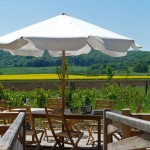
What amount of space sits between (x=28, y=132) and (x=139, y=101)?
930 cm

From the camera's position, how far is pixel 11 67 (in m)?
79.4

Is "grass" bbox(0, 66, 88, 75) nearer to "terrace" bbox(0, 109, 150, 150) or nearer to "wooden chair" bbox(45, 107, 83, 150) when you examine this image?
"wooden chair" bbox(45, 107, 83, 150)

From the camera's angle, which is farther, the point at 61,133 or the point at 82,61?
the point at 82,61

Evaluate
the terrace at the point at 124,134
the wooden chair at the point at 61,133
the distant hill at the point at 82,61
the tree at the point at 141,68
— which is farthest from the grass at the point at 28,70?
the terrace at the point at 124,134

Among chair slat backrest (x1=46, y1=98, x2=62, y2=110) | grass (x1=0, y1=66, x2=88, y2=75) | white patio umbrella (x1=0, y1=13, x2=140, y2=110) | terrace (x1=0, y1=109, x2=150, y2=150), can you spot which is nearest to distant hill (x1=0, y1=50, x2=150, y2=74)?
grass (x1=0, y1=66, x2=88, y2=75)

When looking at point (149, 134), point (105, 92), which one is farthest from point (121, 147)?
point (105, 92)

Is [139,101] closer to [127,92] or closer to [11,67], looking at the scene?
[127,92]

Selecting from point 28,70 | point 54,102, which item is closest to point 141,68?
point 28,70

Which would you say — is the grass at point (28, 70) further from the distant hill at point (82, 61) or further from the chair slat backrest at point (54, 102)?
the chair slat backrest at point (54, 102)

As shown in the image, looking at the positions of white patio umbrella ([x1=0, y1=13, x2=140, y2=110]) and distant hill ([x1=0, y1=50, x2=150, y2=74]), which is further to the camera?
distant hill ([x1=0, y1=50, x2=150, y2=74])

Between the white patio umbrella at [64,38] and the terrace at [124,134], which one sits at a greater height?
the white patio umbrella at [64,38]

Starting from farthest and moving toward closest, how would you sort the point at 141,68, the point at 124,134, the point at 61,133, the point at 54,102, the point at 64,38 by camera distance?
the point at 141,68 < the point at 54,102 < the point at 61,133 < the point at 64,38 < the point at 124,134

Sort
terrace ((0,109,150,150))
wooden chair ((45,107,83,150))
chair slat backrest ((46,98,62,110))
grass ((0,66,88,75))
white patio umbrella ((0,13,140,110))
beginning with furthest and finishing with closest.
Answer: grass ((0,66,88,75))
chair slat backrest ((46,98,62,110))
wooden chair ((45,107,83,150))
white patio umbrella ((0,13,140,110))
terrace ((0,109,150,150))

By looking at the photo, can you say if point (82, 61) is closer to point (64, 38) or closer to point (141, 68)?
point (141, 68)
